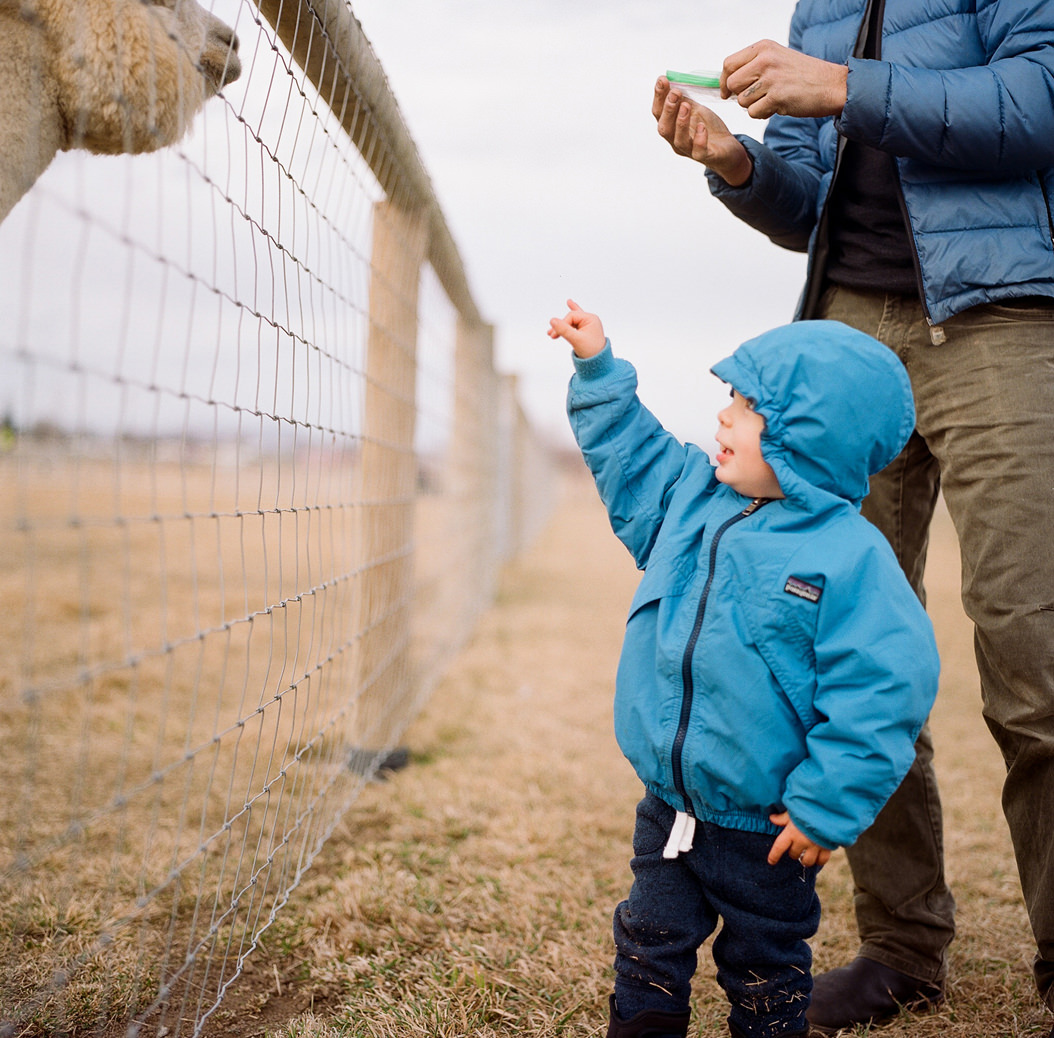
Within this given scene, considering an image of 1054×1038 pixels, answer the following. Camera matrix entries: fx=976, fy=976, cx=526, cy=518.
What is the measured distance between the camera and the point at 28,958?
1844 mm

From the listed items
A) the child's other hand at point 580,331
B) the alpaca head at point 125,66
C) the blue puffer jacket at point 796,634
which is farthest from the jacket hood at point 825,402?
the alpaca head at point 125,66

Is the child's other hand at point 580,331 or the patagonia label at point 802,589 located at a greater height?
the child's other hand at point 580,331

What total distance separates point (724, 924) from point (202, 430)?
138cm

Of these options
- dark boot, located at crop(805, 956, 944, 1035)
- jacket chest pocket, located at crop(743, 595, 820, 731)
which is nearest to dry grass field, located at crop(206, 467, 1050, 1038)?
dark boot, located at crop(805, 956, 944, 1035)

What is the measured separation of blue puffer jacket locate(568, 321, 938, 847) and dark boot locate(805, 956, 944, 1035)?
0.67 m

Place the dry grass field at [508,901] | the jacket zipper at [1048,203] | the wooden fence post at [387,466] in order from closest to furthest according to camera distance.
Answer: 1. the jacket zipper at [1048,203]
2. the dry grass field at [508,901]
3. the wooden fence post at [387,466]

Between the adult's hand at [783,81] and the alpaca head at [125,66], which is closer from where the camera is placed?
the alpaca head at [125,66]

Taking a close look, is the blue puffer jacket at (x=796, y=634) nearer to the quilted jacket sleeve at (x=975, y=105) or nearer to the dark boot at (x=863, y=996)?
the quilted jacket sleeve at (x=975, y=105)

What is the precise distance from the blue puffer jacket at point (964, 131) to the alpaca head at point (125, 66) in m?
1.02

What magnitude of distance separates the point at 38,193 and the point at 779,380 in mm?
1015

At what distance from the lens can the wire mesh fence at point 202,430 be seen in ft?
4.35

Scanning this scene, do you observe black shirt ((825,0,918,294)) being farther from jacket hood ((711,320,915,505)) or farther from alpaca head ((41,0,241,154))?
alpaca head ((41,0,241,154))

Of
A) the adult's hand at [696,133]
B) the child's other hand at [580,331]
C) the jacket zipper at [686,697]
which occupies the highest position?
the adult's hand at [696,133]

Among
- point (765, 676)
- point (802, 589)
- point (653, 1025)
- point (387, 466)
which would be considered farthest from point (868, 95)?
point (387, 466)
